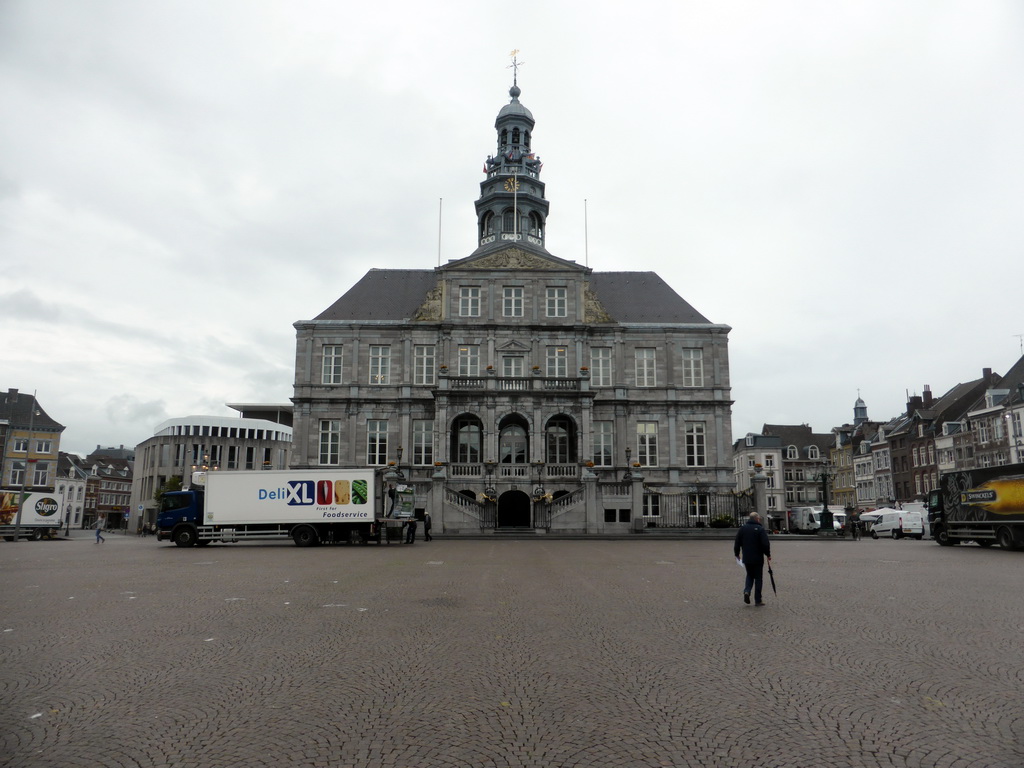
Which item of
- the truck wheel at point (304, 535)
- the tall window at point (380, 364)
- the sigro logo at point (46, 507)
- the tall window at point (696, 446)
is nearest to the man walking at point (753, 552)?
the truck wheel at point (304, 535)

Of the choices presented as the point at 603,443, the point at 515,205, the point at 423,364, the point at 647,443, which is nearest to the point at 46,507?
the point at 423,364

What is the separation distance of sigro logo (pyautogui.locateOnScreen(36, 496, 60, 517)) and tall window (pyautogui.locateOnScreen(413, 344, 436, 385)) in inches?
956

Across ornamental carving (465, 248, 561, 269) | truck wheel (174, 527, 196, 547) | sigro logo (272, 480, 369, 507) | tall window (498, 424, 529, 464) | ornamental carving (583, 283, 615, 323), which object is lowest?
truck wheel (174, 527, 196, 547)

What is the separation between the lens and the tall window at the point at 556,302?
50281 mm

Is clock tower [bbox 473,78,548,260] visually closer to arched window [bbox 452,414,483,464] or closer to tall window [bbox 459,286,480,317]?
tall window [bbox 459,286,480,317]

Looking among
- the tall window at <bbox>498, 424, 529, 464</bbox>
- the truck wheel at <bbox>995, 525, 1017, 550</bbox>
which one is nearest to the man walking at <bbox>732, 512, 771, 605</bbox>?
the truck wheel at <bbox>995, 525, 1017, 550</bbox>

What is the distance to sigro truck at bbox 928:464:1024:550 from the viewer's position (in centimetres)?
2773

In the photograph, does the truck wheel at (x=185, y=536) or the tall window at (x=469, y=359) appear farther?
the tall window at (x=469, y=359)

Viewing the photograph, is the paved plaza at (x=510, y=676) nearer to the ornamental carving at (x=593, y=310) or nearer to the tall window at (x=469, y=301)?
the tall window at (x=469, y=301)

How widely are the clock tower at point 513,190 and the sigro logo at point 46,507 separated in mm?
32684

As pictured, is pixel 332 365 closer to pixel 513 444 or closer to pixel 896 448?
pixel 513 444

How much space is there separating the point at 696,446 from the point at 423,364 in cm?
1894

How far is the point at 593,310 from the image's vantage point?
169 ft

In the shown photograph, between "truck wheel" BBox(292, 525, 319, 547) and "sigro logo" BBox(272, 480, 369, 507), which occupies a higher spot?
"sigro logo" BBox(272, 480, 369, 507)
